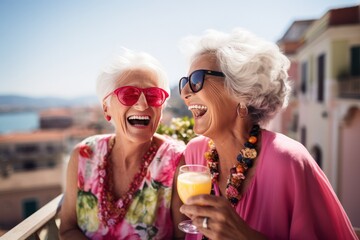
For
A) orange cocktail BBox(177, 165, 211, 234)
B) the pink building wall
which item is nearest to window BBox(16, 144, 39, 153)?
the pink building wall

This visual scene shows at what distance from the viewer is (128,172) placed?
252cm

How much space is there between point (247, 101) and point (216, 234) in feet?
3.24

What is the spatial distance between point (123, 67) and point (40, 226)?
1460 mm

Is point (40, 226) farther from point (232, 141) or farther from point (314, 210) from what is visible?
point (314, 210)

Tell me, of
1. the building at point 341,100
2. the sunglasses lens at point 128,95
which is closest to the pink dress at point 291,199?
the sunglasses lens at point 128,95

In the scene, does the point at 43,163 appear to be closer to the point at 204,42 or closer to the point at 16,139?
the point at 16,139

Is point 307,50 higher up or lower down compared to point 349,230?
higher up

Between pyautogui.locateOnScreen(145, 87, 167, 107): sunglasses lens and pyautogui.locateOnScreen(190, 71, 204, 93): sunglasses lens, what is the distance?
400 mm

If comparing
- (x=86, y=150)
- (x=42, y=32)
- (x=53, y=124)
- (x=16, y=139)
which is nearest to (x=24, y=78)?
(x=42, y=32)

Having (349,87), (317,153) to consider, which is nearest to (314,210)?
(349,87)

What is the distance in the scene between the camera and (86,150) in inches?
102

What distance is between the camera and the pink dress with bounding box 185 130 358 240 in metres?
1.65

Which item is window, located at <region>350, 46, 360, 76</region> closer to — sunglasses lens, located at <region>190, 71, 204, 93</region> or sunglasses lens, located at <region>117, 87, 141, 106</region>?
sunglasses lens, located at <region>190, 71, 204, 93</region>

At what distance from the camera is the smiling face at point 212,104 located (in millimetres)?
2045
